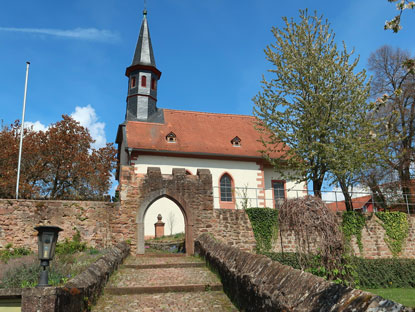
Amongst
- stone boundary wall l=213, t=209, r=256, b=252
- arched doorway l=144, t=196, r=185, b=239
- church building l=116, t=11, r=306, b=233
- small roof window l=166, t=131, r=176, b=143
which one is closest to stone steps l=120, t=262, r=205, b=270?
stone boundary wall l=213, t=209, r=256, b=252

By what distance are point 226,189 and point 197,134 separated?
4.23 m

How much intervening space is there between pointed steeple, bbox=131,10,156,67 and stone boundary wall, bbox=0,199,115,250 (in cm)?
1552

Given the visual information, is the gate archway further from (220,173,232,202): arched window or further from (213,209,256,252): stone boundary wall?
(220,173,232,202): arched window

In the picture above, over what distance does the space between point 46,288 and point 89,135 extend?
25.7 metres

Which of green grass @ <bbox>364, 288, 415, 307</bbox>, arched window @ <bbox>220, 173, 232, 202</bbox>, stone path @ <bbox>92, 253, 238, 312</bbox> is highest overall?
arched window @ <bbox>220, 173, 232, 202</bbox>

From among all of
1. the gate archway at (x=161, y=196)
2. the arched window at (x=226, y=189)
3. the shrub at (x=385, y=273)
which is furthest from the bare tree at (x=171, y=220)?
the shrub at (x=385, y=273)

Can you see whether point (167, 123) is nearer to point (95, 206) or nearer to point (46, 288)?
point (95, 206)

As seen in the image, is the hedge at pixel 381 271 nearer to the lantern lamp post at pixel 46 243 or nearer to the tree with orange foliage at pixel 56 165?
the lantern lamp post at pixel 46 243

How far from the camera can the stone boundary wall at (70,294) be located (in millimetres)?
3910

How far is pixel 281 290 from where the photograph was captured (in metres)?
4.16

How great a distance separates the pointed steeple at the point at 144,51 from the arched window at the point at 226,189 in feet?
33.7

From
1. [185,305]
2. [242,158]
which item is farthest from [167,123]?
[185,305]

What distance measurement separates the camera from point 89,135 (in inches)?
1116

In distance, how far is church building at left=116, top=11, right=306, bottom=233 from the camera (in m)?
21.6
